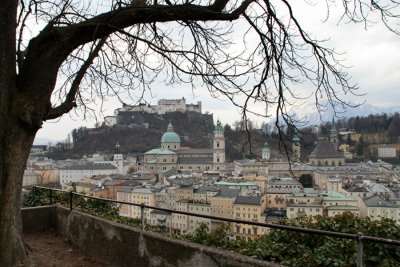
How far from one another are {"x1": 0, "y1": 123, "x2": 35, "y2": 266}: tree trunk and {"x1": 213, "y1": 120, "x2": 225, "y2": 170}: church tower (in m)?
91.7

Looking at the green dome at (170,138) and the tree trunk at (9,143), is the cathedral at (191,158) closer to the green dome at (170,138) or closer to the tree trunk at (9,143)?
the green dome at (170,138)

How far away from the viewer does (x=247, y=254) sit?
11.3ft

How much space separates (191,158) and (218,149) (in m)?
7.94

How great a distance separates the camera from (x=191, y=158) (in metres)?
99.0

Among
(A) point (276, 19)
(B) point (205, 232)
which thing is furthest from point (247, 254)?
(A) point (276, 19)

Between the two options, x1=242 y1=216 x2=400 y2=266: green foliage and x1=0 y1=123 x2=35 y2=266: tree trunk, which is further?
x1=0 y1=123 x2=35 y2=266: tree trunk

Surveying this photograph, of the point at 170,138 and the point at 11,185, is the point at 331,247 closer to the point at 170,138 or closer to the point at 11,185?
the point at 11,185

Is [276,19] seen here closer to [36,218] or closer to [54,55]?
[54,55]

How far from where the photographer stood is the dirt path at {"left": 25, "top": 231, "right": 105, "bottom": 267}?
4656mm

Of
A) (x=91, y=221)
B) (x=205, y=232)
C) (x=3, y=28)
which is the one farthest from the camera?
(x=91, y=221)

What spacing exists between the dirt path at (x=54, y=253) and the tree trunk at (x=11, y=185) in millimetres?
469

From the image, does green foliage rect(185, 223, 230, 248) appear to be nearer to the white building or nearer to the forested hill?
the forested hill

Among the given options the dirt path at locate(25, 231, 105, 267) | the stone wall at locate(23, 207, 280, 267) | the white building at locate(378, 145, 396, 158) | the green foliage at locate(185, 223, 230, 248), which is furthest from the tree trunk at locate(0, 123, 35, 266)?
the white building at locate(378, 145, 396, 158)

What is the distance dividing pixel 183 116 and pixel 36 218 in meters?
122
